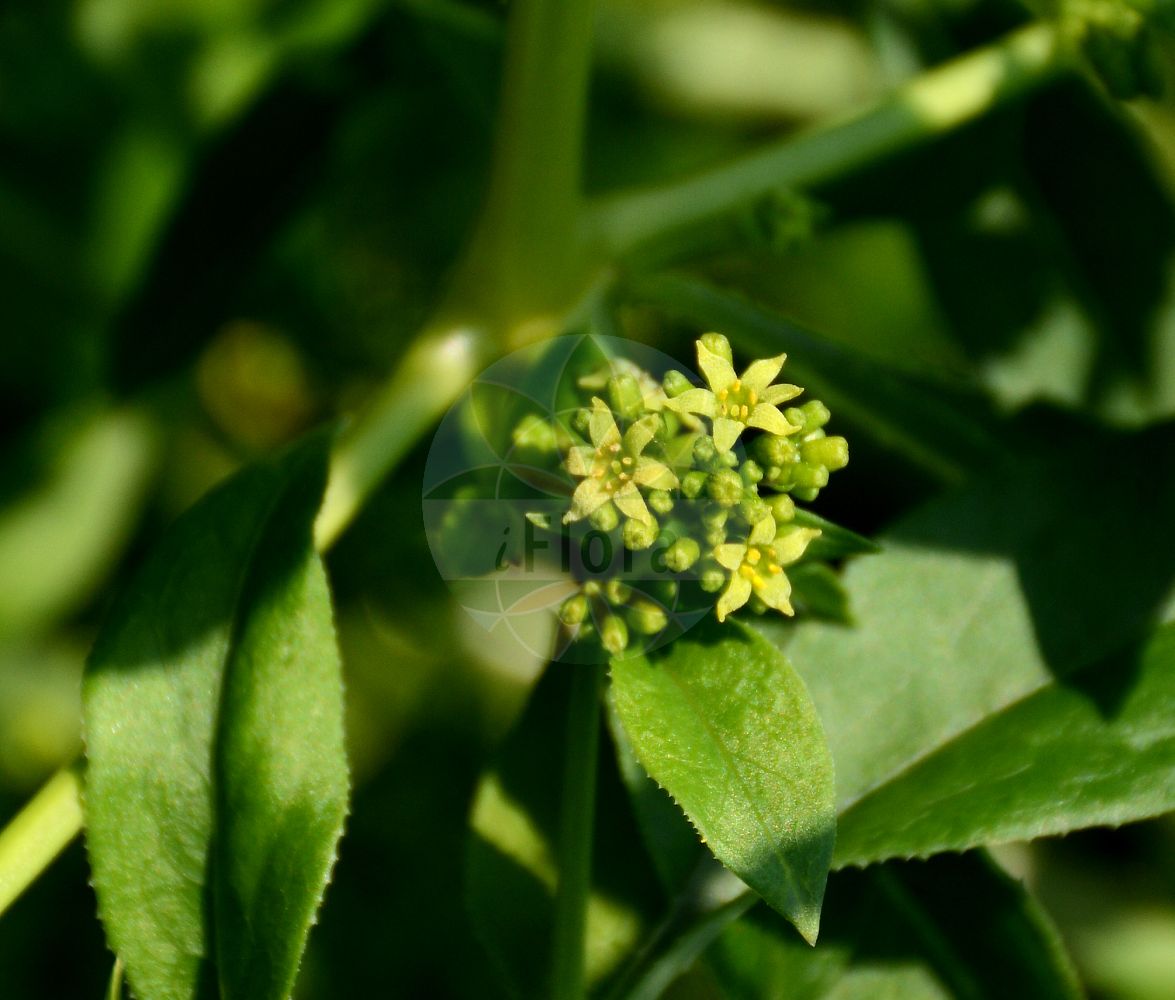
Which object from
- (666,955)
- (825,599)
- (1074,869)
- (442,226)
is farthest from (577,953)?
(442,226)

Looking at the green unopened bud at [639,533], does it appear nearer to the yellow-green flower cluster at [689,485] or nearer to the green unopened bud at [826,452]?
the yellow-green flower cluster at [689,485]

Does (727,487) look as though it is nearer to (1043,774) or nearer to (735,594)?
(735,594)

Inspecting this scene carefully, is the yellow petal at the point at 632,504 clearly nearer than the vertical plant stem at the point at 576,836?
Yes

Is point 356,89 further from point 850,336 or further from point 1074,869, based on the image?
point 1074,869

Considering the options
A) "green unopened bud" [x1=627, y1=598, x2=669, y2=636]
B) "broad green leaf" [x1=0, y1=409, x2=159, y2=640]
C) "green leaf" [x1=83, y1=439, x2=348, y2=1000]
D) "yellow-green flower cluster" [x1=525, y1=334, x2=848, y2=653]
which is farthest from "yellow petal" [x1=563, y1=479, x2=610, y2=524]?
"broad green leaf" [x1=0, y1=409, x2=159, y2=640]

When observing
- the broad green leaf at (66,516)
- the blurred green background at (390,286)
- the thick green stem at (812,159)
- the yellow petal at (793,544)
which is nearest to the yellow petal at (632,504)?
the yellow petal at (793,544)

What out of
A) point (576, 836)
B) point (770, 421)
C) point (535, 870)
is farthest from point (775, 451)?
point (535, 870)

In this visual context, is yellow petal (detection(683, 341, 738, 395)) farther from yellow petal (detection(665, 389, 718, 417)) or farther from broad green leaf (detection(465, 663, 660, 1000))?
broad green leaf (detection(465, 663, 660, 1000))
